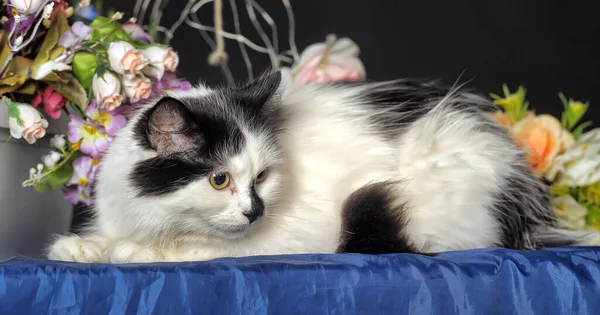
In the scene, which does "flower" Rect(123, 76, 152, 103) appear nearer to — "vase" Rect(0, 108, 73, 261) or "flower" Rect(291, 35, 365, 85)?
"vase" Rect(0, 108, 73, 261)

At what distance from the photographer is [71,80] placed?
1260mm

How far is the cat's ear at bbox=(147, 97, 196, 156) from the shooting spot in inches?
39.4

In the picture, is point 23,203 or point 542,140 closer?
point 23,203

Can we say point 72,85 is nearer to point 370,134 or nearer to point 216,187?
point 216,187

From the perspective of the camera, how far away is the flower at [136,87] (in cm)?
126

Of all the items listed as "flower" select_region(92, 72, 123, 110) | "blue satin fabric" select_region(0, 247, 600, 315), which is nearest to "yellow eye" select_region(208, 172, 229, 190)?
"blue satin fabric" select_region(0, 247, 600, 315)

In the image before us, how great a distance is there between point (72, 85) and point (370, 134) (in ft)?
1.87

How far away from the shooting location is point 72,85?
1.27 m

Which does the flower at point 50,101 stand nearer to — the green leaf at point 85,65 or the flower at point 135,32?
the green leaf at point 85,65

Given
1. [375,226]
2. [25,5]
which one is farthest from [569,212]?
[25,5]

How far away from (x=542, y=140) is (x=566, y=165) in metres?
0.08

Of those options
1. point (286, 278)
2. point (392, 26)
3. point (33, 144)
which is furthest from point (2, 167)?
point (392, 26)

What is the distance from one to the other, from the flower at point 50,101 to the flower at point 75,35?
9 cm

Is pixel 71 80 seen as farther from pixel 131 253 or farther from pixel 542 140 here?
pixel 542 140
